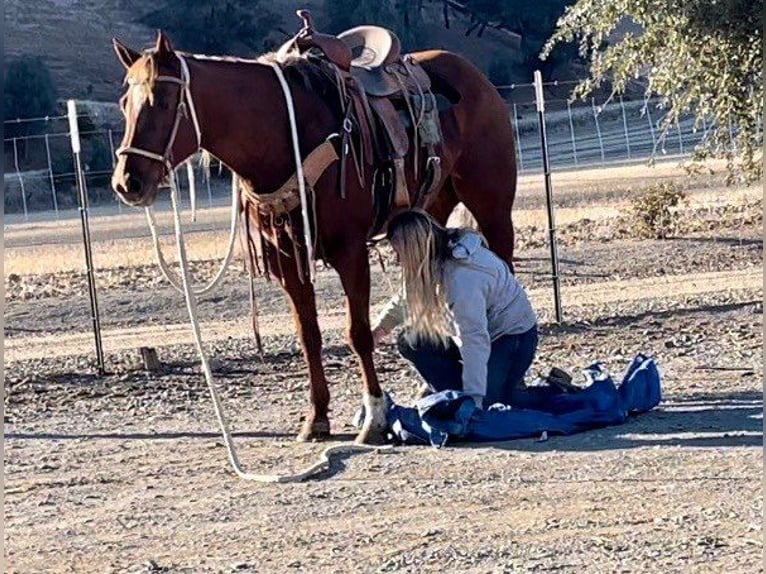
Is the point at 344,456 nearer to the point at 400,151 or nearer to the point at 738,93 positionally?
the point at 400,151

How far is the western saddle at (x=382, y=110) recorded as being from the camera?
8.20 m

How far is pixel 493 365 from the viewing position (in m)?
8.01

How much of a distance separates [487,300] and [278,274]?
1.16 m

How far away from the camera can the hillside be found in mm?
54531

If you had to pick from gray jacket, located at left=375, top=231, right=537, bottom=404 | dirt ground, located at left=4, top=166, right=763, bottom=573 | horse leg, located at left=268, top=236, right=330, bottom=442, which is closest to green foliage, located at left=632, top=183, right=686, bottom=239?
dirt ground, located at left=4, top=166, right=763, bottom=573

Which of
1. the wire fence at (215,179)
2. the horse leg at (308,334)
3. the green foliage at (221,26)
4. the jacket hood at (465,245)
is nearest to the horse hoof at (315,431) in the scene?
the horse leg at (308,334)

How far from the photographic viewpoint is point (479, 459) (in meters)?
7.27

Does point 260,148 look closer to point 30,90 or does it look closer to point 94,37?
point 30,90

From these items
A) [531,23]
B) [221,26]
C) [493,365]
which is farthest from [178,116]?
[531,23]

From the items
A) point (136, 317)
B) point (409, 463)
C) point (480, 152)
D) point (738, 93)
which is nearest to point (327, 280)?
point (136, 317)

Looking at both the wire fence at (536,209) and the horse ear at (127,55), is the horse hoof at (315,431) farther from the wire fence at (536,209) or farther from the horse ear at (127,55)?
the wire fence at (536,209)

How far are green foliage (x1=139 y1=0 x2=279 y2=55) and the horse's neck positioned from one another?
48547 mm

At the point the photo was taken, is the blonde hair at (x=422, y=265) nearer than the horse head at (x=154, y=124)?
No

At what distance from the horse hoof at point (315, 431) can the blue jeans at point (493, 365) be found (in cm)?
59
